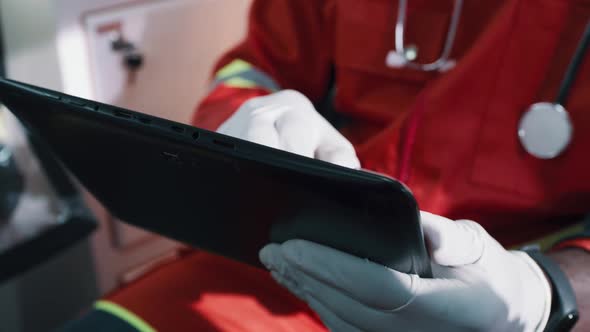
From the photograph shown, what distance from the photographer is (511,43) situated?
724 millimetres

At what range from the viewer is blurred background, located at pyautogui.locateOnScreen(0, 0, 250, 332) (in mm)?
1114

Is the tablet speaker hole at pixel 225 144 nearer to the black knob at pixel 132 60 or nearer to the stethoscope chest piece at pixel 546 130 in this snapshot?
the stethoscope chest piece at pixel 546 130

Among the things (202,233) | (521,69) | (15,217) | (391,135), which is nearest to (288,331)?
(202,233)

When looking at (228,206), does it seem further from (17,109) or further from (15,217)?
(15,217)

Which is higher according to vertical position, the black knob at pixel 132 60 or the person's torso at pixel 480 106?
the person's torso at pixel 480 106

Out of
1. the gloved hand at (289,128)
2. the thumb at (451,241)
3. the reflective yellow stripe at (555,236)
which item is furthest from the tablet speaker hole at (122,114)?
the reflective yellow stripe at (555,236)

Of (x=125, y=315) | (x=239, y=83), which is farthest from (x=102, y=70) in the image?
(x=125, y=315)

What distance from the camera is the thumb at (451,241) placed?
517 mm

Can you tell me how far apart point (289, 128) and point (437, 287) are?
0.21 m

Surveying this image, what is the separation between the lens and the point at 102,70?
1171 millimetres

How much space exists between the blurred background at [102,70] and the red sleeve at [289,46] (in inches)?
10.0

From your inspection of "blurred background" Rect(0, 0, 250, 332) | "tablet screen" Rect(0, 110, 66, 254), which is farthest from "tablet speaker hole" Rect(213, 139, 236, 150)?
"tablet screen" Rect(0, 110, 66, 254)

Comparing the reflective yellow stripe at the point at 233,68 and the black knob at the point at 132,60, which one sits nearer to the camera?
the reflective yellow stripe at the point at 233,68

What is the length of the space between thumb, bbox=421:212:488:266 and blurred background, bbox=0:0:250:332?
27.0 inches
